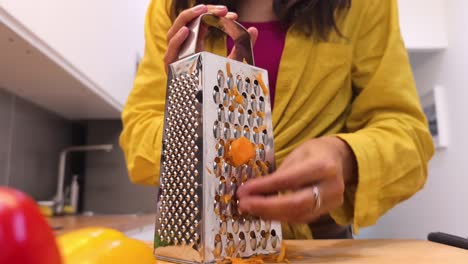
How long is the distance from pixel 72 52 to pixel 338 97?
891 mm

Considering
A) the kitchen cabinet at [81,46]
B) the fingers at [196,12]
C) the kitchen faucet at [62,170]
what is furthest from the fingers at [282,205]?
the kitchen faucet at [62,170]

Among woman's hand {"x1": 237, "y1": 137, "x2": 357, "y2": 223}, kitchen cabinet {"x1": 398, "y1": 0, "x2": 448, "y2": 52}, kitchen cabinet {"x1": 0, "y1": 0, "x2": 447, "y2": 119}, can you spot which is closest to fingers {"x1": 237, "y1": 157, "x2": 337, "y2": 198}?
woman's hand {"x1": 237, "y1": 137, "x2": 357, "y2": 223}

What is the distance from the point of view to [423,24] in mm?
2305

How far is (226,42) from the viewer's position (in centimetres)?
66

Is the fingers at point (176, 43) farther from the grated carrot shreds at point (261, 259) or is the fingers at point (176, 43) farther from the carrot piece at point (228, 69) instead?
the grated carrot shreds at point (261, 259)

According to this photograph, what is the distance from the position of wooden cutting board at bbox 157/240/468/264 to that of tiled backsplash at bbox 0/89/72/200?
1331mm

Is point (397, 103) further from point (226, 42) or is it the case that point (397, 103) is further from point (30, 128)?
point (30, 128)

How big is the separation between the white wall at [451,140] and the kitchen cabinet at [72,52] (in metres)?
1.57

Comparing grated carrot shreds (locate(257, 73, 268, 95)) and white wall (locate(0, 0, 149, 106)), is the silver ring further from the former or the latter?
white wall (locate(0, 0, 149, 106))

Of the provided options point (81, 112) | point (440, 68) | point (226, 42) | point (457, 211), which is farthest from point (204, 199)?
point (440, 68)

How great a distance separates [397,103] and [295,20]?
202mm

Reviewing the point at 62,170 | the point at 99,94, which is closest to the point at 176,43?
the point at 99,94

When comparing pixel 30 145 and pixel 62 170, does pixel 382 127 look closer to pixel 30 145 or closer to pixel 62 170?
pixel 30 145

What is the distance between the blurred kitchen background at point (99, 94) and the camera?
1195 mm
